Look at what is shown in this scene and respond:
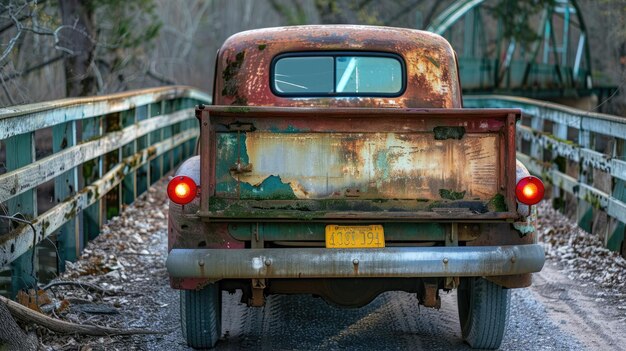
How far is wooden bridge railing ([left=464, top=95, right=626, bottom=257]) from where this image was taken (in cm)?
817

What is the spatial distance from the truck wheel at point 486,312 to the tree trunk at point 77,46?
901cm

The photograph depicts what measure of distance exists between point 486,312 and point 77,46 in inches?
388

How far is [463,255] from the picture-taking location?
4984mm

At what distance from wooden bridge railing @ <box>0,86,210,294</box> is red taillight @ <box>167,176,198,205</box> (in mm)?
1071

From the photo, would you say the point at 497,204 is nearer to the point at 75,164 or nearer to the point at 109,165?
the point at 75,164

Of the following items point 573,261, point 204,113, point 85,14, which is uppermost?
point 85,14

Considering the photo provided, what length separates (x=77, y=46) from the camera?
45.5 ft

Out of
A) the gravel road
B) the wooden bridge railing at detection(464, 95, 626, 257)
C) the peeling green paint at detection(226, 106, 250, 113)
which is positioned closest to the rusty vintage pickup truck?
the peeling green paint at detection(226, 106, 250, 113)

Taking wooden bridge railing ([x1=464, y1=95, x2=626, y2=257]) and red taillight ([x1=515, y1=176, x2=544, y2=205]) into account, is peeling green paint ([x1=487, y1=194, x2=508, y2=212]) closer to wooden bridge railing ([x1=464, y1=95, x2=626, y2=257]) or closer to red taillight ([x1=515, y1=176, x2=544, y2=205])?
red taillight ([x1=515, y1=176, x2=544, y2=205])

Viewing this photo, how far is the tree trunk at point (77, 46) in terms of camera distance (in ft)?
44.6

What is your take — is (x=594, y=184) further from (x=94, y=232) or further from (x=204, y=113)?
(x=204, y=113)

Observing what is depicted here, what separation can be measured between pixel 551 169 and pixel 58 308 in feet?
21.3

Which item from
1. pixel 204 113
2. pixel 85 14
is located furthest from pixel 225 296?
pixel 85 14

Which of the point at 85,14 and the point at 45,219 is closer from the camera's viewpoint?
the point at 45,219
